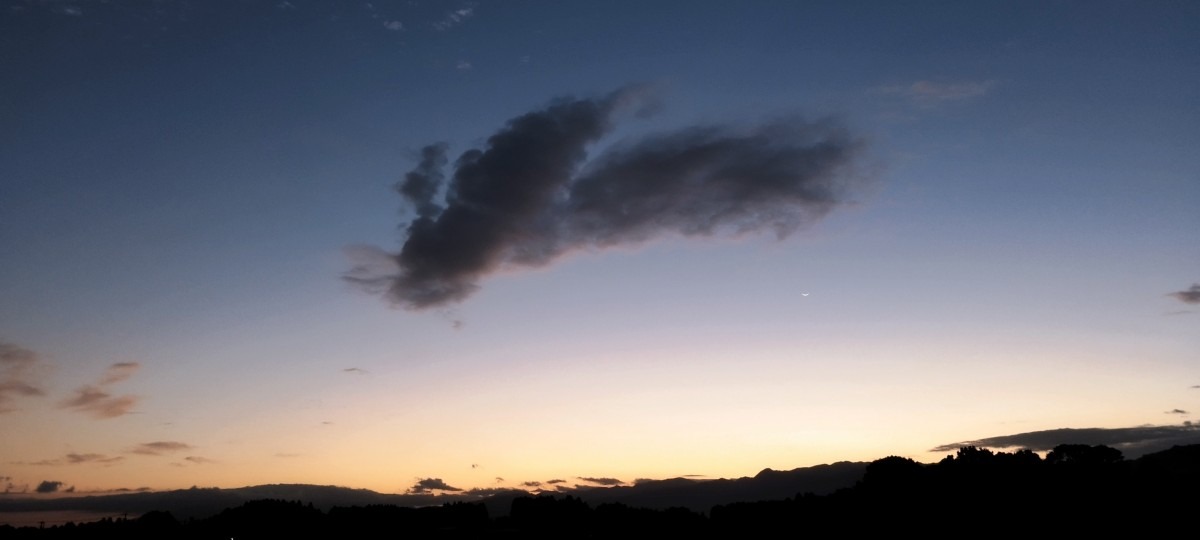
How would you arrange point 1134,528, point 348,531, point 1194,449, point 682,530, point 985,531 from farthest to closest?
point 348,531 → point 682,530 → point 1194,449 → point 985,531 → point 1134,528

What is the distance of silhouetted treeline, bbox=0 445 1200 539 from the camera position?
83.1 meters

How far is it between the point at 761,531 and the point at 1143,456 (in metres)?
46.2

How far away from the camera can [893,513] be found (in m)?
98.6

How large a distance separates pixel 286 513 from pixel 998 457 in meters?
118

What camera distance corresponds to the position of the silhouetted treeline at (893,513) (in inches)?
3273

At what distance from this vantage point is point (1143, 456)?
10256 cm

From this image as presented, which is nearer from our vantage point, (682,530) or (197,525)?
(682,530)

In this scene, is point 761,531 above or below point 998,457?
below

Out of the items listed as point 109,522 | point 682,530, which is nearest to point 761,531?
point 682,530

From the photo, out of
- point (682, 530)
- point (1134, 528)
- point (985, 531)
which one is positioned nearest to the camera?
point (1134, 528)

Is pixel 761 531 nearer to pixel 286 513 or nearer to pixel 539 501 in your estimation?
pixel 539 501

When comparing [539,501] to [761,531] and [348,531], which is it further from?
[761,531]

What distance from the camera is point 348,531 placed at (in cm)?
14162

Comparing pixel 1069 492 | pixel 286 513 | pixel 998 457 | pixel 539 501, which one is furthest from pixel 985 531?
pixel 286 513
